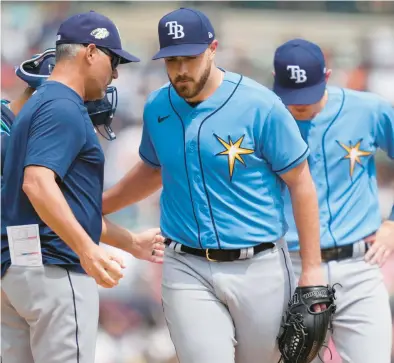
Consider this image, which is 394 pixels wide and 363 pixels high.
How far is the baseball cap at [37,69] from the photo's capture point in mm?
3832

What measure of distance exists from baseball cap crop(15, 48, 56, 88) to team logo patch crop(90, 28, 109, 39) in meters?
0.47

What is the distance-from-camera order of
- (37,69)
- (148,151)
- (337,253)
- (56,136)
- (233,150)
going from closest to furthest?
(56,136)
(233,150)
(148,151)
(37,69)
(337,253)

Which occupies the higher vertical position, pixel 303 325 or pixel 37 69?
pixel 37 69

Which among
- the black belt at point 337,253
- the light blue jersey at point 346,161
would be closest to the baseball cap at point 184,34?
the light blue jersey at point 346,161

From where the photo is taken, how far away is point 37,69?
3959 millimetres

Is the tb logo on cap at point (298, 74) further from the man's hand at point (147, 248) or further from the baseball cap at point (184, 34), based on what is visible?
the man's hand at point (147, 248)

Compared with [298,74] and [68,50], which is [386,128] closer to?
[298,74]

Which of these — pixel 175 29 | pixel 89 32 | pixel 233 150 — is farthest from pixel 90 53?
pixel 233 150

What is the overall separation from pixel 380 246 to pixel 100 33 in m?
1.74

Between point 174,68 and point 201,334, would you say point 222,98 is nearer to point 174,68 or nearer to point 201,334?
point 174,68

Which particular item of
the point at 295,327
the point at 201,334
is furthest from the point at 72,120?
the point at 295,327

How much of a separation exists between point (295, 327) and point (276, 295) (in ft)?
0.52

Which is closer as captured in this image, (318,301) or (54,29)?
(318,301)

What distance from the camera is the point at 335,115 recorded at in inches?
162
